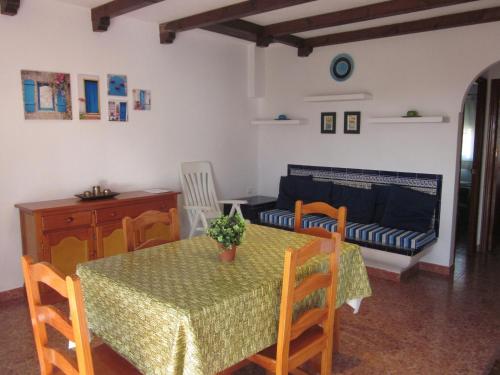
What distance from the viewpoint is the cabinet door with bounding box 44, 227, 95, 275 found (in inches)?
137

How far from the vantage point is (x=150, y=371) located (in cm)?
170

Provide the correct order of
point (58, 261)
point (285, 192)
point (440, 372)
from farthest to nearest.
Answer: point (285, 192) → point (58, 261) → point (440, 372)

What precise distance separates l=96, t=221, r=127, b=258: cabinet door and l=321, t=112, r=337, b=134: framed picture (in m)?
2.68

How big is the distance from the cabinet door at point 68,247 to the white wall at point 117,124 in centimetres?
46

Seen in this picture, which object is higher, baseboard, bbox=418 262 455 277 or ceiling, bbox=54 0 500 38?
ceiling, bbox=54 0 500 38

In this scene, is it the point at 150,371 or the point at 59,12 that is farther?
the point at 59,12

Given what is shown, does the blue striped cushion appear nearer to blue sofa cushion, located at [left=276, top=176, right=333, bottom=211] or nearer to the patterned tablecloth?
blue sofa cushion, located at [left=276, top=176, right=333, bottom=211]

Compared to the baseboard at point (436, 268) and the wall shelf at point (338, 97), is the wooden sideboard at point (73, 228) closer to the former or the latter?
the wall shelf at point (338, 97)

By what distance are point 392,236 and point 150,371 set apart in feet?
9.85

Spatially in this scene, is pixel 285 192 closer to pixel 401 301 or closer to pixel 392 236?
pixel 392 236

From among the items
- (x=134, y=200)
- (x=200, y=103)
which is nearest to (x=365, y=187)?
(x=200, y=103)

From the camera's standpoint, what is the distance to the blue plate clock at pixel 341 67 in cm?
496

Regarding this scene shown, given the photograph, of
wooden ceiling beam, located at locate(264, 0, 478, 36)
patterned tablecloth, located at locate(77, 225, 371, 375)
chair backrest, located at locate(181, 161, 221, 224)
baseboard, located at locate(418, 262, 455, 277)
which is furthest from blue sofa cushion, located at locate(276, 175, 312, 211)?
patterned tablecloth, located at locate(77, 225, 371, 375)


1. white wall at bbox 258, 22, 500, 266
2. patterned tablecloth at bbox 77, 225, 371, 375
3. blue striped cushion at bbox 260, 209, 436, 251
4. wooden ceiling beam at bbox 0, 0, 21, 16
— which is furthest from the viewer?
white wall at bbox 258, 22, 500, 266
